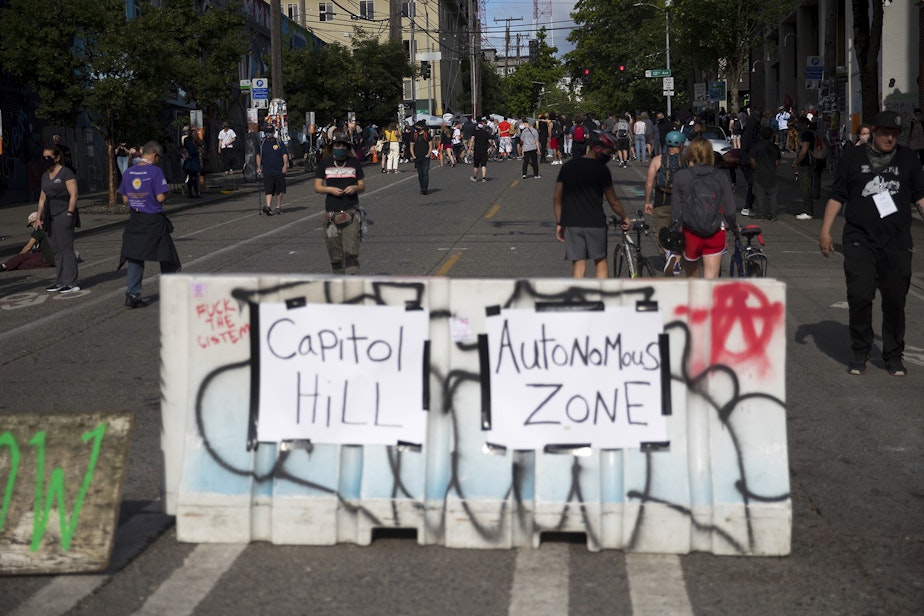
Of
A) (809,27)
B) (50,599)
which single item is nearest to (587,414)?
(50,599)

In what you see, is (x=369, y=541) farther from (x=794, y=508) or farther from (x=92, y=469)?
(x=794, y=508)

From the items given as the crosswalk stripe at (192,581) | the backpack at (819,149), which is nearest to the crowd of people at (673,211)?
the backpack at (819,149)

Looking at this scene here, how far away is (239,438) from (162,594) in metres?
0.83

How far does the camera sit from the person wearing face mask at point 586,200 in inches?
448

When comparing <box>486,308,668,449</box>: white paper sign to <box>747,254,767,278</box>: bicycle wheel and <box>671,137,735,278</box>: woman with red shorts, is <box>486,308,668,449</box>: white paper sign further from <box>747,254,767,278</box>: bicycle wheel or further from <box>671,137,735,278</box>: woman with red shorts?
<box>747,254,767,278</box>: bicycle wheel

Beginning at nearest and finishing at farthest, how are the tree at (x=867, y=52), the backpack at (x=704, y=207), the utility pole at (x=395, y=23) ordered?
1. the backpack at (x=704, y=207)
2. the tree at (x=867, y=52)
3. the utility pole at (x=395, y=23)

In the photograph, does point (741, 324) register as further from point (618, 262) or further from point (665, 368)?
point (618, 262)

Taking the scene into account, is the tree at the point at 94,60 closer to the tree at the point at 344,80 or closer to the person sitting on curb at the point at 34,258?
the person sitting on curb at the point at 34,258

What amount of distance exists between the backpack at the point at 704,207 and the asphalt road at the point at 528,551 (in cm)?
124

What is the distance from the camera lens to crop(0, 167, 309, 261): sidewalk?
23.4m

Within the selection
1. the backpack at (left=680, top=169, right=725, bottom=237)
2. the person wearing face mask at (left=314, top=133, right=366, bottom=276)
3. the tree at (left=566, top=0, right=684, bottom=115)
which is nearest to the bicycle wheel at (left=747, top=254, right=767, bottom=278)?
the backpack at (left=680, top=169, right=725, bottom=237)

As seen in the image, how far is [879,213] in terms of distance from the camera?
8984 mm

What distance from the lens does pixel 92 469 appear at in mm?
5188

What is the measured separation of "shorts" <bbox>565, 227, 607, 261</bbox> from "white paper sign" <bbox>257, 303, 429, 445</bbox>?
625cm
